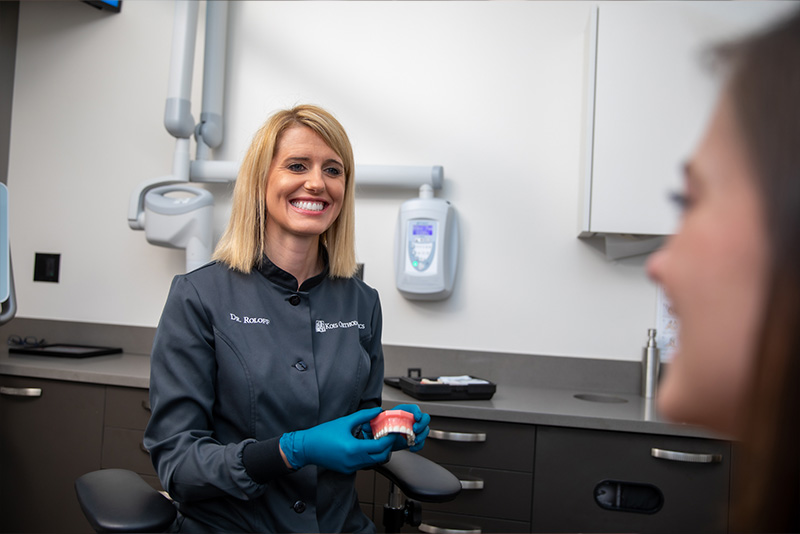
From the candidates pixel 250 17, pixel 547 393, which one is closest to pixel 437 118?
pixel 250 17

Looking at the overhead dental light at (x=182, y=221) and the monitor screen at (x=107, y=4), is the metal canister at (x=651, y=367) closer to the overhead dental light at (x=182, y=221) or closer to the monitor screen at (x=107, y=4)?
the overhead dental light at (x=182, y=221)

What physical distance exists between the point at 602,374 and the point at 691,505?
2.06 feet

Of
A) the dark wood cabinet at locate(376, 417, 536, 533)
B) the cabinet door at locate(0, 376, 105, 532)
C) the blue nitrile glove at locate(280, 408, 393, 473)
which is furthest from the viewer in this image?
the cabinet door at locate(0, 376, 105, 532)

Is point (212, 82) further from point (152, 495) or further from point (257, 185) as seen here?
point (152, 495)

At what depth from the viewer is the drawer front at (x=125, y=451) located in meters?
2.06

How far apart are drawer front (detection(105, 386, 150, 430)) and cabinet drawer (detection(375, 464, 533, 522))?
100cm

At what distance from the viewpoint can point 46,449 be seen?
216 cm

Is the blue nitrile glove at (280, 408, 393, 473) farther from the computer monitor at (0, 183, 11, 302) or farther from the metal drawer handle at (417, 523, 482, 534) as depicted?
the computer monitor at (0, 183, 11, 302)

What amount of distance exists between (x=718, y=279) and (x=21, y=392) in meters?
2.37

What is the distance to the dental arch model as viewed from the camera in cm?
121

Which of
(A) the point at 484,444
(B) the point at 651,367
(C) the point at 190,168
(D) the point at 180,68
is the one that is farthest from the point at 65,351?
(B) the point at 651,367

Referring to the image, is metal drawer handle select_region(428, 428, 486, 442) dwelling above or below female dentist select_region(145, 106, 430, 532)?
below

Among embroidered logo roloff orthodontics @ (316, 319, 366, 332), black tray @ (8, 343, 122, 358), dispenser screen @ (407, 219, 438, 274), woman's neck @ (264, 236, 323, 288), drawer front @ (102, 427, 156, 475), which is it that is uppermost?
dispenser screen @ (407, 219, 438, 274)

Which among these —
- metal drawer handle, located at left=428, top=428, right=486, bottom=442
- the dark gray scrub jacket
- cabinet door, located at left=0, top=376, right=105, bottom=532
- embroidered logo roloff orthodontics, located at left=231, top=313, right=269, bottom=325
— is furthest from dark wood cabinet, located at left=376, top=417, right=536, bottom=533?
cabinet door, located at left=0, top=376, right=105, bottom=532
